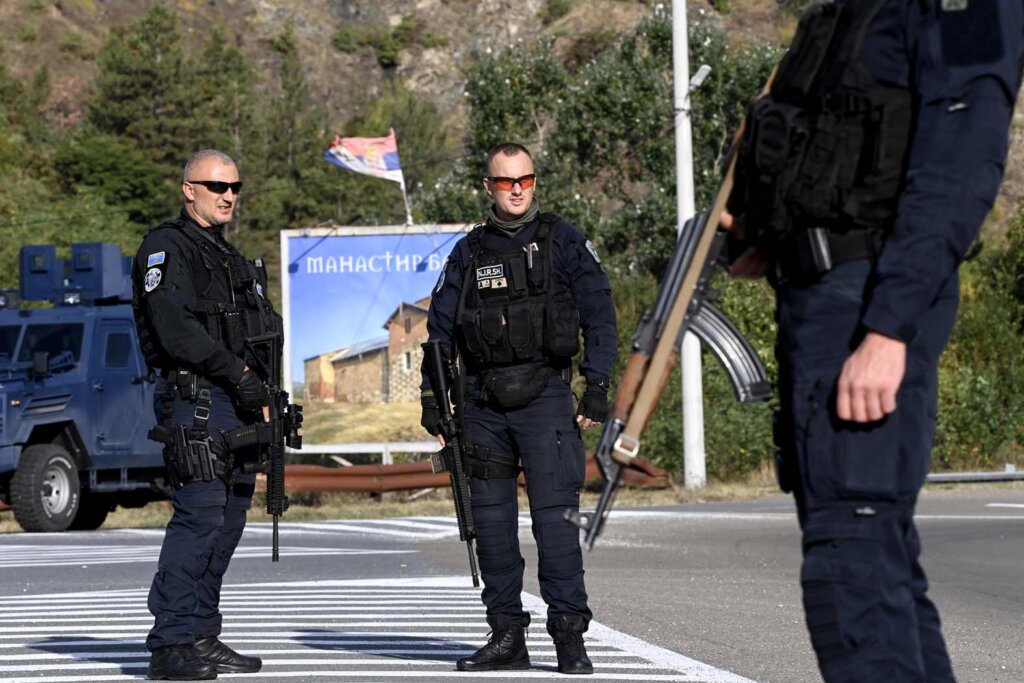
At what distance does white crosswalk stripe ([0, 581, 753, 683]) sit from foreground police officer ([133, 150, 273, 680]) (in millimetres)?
301

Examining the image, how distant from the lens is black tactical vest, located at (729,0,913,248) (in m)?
4.15

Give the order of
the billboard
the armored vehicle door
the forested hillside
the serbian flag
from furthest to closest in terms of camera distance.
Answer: the serbian flag, the forested hillside, the billboard, the armored vehicle door

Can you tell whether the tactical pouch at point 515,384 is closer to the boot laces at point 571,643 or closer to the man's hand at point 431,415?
the man's hand at point 431,415

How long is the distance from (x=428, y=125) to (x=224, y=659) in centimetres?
8740

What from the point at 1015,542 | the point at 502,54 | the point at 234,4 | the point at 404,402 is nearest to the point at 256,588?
the point at 1015,542

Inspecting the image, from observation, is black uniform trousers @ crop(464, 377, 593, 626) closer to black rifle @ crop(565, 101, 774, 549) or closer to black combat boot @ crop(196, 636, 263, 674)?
black combat boot @ crop(196, 636, 263, 674)

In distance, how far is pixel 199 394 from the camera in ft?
24.6

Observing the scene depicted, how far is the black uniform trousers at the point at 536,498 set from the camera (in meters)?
7.34

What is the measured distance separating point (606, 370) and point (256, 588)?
461 cm

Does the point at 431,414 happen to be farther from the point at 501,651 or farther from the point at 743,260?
the point at 743,260

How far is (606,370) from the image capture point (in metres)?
7.59

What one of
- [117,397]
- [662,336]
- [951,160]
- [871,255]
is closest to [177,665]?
[662,336]

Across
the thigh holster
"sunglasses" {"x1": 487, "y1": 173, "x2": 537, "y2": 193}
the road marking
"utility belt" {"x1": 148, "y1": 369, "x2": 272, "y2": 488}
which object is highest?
"sunglasses" {"x1": 487, "y1": 173, "x2": 537, "y2": 193}

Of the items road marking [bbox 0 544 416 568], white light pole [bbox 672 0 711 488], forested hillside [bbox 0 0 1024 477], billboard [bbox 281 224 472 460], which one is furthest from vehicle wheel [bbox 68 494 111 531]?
forested hillside [bbox 0 0 1024 477]
